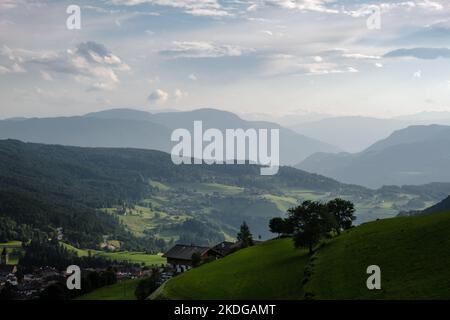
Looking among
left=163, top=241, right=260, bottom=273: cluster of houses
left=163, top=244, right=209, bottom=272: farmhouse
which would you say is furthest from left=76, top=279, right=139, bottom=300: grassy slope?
left=163, top=241, right=260, bottom=273: cluster of houses

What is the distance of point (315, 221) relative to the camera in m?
74.6

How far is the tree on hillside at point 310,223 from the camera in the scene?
236 feet

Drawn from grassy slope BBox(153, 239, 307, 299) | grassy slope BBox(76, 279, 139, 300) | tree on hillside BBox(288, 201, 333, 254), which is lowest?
grassy slope BBox(76, 279, 139, 300)

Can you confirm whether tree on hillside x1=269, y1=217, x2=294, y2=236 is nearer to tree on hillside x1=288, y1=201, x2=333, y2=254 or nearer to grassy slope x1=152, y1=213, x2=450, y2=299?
tree on hillside x1=288, y1=201, x2=333, y2=254

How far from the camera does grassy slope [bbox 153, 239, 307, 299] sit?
54.0 metres

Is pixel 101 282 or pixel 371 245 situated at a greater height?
pixel 371 245

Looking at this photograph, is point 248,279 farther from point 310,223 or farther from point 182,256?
point 182,256

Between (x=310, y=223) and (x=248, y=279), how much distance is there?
658 inches

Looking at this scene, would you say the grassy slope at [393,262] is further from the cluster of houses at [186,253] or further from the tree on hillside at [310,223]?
the cluster of houses at [186,253]

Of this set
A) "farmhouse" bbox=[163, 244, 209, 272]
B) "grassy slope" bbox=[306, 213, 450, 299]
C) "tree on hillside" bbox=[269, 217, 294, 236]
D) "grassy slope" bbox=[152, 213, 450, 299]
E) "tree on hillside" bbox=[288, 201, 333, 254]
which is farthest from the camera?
A: "farmhouse" bbox=[163, 244, 209, 272]

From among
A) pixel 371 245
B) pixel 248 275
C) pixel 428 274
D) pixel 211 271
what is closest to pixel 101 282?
pixel 211 271
